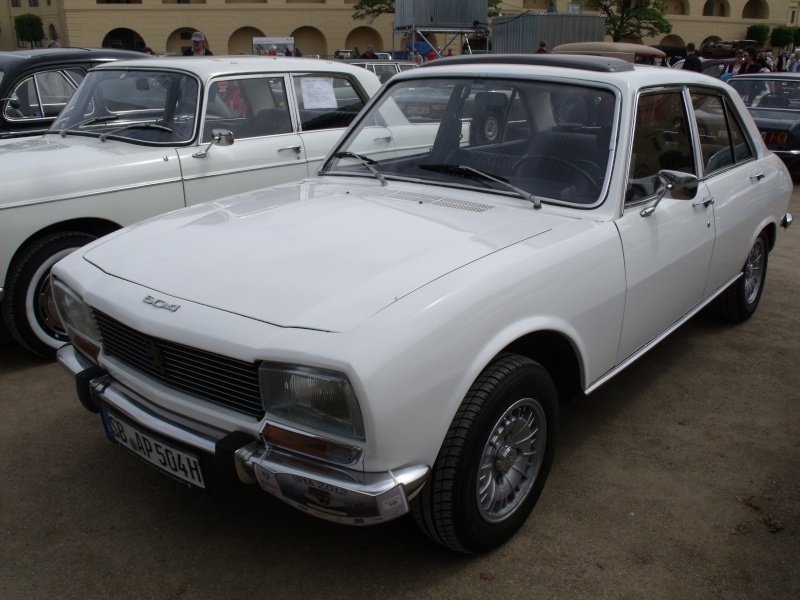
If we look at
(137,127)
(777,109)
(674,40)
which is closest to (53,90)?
(137,127)

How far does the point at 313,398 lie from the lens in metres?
2.14

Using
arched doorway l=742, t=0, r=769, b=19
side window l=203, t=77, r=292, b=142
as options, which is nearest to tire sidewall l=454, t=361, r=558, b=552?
side window l=203, t=77, r=292, b=142

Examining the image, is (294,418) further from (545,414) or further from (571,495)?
(571,495)

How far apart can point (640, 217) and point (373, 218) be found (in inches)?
45.8

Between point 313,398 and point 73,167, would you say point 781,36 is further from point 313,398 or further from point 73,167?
point 313,398

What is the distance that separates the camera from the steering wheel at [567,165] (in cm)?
313

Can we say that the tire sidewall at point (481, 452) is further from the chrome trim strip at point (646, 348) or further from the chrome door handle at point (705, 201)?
the chrome door handle at point (705, 201)

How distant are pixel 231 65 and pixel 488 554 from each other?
4.08 meters

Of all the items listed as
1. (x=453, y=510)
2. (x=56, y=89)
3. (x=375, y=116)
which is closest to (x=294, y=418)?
(x=453, y=510)

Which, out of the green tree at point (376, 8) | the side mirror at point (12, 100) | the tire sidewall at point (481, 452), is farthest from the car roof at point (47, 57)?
the green tree at point (376, 8)

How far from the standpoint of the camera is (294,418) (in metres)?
2.20

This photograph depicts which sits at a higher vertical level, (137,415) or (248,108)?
(248,108)

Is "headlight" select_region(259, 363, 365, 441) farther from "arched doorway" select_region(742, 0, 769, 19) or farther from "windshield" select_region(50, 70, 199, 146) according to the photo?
"arched doorway" select_region(742, 0, 769, 19)

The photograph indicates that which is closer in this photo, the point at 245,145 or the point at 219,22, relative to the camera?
the point at 245,145
